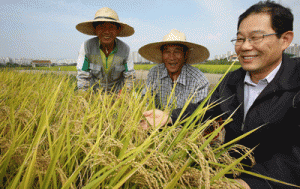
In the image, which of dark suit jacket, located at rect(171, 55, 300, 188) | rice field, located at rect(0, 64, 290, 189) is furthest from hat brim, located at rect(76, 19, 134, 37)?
dark suit jacket, located at rect(171, 55, 300, 188)

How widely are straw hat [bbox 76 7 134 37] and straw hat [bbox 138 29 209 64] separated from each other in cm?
77

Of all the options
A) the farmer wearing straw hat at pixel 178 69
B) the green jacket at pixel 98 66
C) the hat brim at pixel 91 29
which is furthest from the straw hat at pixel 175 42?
the hat brim at pixel 91 29

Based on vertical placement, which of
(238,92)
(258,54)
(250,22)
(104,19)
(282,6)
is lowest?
(238,92)

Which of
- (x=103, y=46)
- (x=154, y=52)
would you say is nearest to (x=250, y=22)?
(x=154, y=52)

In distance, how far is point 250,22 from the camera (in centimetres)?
122

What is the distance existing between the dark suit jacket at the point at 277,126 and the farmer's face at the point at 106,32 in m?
2.42

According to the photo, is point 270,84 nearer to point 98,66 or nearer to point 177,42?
point 177,42

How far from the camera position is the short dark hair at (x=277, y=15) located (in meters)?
1.19

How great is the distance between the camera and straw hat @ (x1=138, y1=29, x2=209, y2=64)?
2.34 m

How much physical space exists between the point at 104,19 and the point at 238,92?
242cm

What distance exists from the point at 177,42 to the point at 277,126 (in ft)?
5.30

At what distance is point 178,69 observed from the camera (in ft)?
8.32

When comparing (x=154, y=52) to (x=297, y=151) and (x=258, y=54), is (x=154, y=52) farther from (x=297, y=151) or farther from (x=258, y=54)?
(x=297, y=151)

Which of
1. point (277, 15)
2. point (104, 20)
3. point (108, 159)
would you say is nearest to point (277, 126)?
point (277, 15)
